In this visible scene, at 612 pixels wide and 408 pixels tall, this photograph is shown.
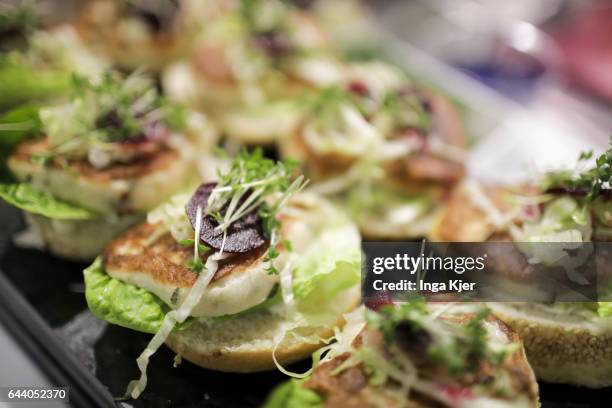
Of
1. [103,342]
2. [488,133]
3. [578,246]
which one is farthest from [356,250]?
[488,133]

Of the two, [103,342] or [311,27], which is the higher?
[311,27]

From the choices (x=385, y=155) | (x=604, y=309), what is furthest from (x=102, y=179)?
(x=604, y=309)

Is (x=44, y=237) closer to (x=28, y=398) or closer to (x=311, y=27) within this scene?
(x=28, y=398)

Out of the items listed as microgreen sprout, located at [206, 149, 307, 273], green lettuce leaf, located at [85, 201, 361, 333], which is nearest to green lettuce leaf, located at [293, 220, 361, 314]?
green lettuce leaf, located at [85, 201, 361, 333]

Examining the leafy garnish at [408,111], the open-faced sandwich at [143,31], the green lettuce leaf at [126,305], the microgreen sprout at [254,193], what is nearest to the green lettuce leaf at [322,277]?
the microgreen sprout at [254,193]

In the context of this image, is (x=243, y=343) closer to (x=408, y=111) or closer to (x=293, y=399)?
(x=293, y=399)

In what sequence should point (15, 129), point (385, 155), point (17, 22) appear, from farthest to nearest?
point (17, 22) < point (385, 155) < point (15, 129)
